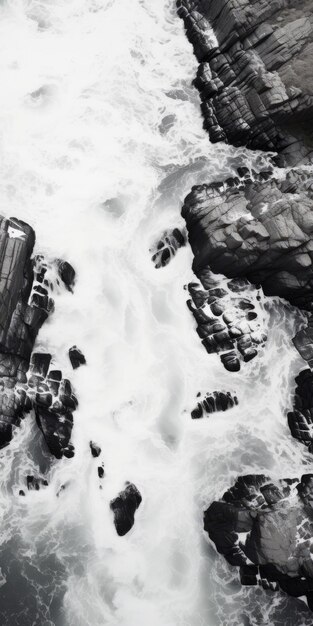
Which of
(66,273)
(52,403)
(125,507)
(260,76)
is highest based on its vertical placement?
(260,76)

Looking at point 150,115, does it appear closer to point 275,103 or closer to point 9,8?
point 275,103

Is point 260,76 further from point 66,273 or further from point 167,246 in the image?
point 66,273

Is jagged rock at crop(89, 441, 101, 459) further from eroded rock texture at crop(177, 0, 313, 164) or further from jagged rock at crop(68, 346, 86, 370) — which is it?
eroded rock texture at crop(177, 0, 313, 164)

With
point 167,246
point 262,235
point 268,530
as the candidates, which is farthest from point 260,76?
point 268,530

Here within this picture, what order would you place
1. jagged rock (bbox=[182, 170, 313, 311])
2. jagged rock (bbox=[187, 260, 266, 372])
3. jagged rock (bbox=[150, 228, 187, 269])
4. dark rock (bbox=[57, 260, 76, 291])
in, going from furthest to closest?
jagged rock (bbox=[150, 228, 187, 269]) < dark rock (bbox=[57, 260, 76, 291]) < jagged rock (bbox=[187, 260, 266, 372]) < jagged rock (bbox=[182, 170, 313, 311])

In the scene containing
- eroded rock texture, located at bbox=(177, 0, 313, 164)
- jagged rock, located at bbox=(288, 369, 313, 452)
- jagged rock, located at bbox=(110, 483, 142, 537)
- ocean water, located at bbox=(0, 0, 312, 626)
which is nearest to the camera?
ocean water, located at bbox=(0, 0, 312, 626)

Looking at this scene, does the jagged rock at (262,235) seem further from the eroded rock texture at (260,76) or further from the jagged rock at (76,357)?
the jagged rock at (76,357)

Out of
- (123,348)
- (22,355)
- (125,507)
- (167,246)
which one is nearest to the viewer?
(125,507)

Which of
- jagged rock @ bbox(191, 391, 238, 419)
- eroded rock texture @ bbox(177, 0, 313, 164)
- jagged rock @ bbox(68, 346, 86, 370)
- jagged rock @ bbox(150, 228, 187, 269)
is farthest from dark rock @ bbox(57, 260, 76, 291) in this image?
eroded rock texture @ bbox(177, 0, 313, 164)
